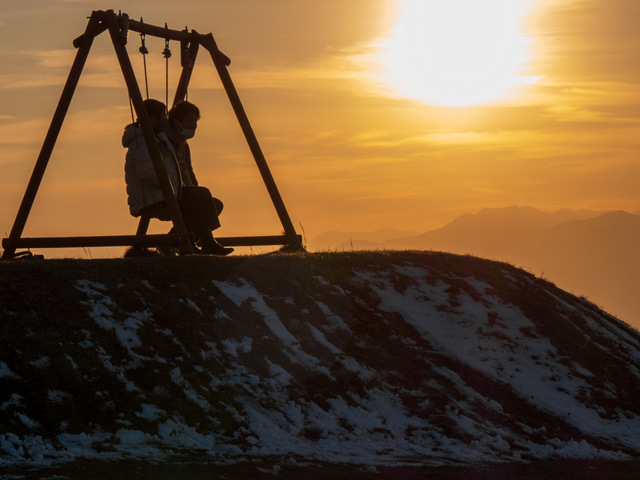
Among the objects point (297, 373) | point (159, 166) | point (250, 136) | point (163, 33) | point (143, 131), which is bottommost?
point (297, 373)

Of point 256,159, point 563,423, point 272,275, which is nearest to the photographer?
point 563,423

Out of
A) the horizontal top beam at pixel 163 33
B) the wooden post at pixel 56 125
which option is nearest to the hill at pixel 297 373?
the wooden post at pixel 56 125

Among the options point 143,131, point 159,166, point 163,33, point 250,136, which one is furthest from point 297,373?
point 163,33

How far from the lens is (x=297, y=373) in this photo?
518 inches

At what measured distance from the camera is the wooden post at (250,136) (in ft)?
60.4

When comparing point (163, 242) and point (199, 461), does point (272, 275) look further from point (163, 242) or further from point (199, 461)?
point (199, 461)

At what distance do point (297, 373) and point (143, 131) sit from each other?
528cm

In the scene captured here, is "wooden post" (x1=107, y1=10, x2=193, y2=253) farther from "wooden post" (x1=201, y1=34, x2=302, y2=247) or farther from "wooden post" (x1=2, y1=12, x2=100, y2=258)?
"wooden post" (x1=201, y1=34, x2=302, y2=247)

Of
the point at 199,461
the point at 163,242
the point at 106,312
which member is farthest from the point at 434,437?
the point at 163,242

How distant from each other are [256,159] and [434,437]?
7.69 metres

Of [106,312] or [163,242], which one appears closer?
[106,312]

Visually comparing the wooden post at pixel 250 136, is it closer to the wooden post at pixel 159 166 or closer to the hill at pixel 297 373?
the hill at pixel 297 373

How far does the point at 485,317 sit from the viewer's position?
16.8m

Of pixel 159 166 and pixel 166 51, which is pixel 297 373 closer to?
pixel 159 166
